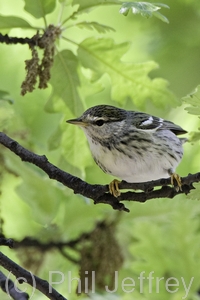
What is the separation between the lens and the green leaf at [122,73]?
83.3 inches

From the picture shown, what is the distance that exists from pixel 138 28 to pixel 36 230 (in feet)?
4.35

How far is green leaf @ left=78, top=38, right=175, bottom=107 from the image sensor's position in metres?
2.12

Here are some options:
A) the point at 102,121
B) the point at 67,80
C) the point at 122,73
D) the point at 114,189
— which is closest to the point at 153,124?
the point at 102,121

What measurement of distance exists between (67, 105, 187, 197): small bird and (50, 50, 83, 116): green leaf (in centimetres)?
7

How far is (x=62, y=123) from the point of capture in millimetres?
2141

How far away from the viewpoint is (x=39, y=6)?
2016mm

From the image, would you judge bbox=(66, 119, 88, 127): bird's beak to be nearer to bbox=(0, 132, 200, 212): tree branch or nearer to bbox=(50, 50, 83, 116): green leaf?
bbox=(50, 50, 83, 116): green leaf

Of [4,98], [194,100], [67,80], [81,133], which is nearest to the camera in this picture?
[194,100]

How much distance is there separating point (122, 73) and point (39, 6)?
16.0 inches

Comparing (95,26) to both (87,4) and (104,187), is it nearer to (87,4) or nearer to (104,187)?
(87,4)

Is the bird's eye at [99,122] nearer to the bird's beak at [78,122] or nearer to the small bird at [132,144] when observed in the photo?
the small bird at [132,144]

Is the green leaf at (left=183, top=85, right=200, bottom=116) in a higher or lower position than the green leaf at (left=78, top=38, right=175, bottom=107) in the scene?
lower

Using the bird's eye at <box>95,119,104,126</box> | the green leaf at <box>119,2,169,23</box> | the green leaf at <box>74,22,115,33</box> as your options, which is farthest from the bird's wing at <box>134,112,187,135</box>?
the green leaf at <box>119,2,169,23</box>

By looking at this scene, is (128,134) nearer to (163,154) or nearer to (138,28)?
(163,154)
